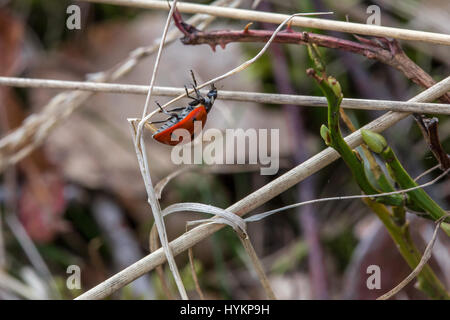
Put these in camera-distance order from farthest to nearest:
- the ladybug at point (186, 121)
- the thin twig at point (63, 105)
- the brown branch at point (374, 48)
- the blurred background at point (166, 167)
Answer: the blurred background at point (166, 167) < the thin twig at point (63, 105) < the ladybug at point (186, 121) < the brown branch at point (374, 48)

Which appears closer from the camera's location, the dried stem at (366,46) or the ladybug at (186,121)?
the dried stem at (366,46)

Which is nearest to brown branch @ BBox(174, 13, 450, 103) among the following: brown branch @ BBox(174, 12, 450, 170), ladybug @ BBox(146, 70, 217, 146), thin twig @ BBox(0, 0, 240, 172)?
brown branch @ BBox(174, 12, 450, 170)

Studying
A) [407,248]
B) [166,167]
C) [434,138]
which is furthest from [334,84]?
[166,167]

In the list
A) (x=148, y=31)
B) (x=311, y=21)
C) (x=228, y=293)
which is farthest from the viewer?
(x=148, y=31)

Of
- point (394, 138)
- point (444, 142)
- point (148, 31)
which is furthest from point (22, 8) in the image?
point (444, 142)

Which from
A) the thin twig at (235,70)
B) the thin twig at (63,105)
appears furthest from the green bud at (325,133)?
the thin twig at (63,105)

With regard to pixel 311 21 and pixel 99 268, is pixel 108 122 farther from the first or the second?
pixel 311 21

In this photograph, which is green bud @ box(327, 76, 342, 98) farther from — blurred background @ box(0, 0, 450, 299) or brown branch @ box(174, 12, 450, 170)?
blurred background @ box(0, 0, 450, 299)

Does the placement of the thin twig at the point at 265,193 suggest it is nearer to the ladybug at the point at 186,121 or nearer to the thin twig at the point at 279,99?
the thin twig at the point at 279,99
